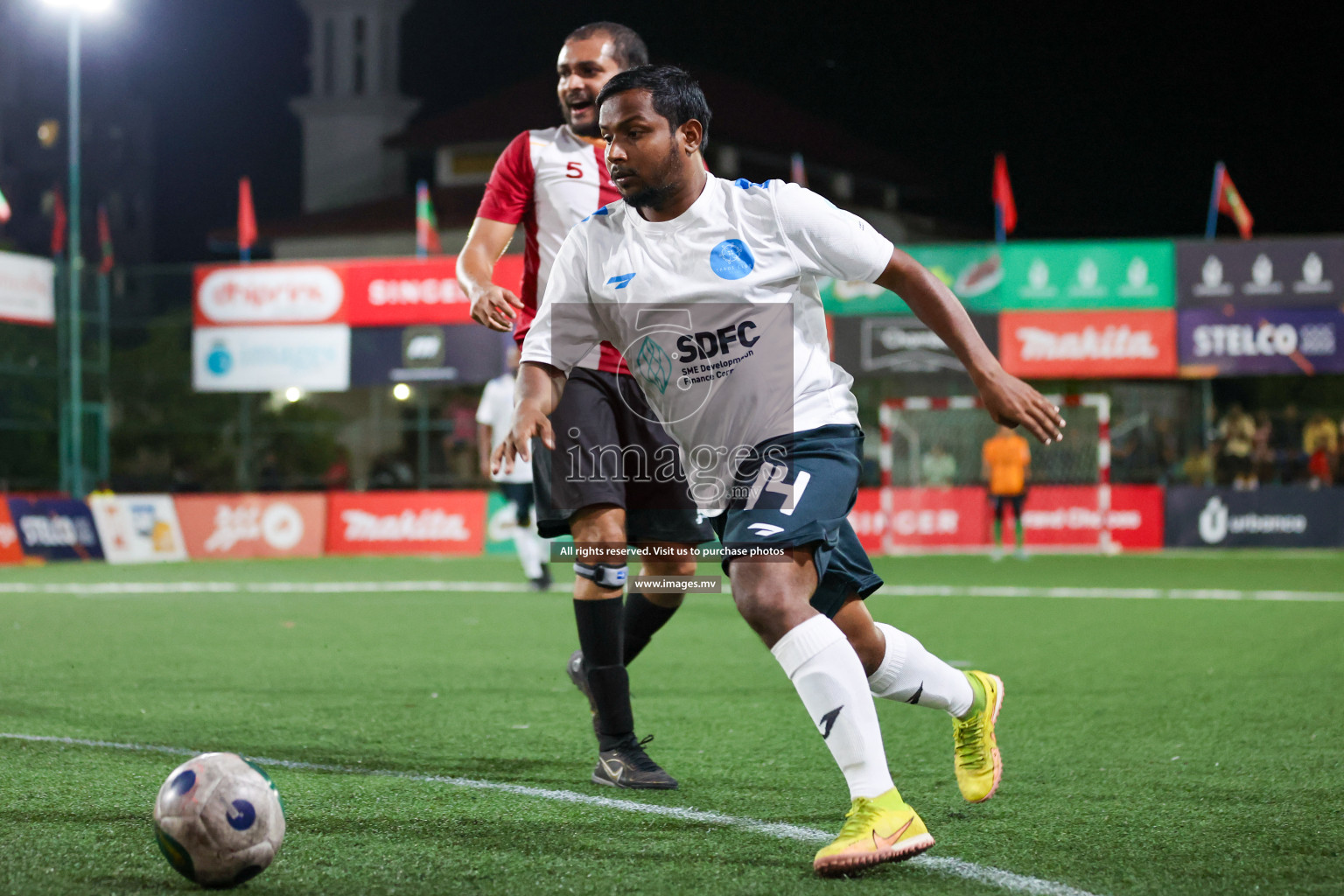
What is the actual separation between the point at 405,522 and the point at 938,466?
8925 millimetres

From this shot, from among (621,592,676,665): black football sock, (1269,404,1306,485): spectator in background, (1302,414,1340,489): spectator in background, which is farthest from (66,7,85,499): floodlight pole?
(621,592,676,665): black football sock

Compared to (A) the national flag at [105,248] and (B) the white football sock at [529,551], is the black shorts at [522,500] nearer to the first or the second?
(B) the white football sock at [529,551]

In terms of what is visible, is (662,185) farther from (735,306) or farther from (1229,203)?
(1229,203)

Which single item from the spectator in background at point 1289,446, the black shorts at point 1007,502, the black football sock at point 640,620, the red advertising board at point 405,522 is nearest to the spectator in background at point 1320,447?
the spectator in background at point 1289,446

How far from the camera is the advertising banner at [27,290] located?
2255cm

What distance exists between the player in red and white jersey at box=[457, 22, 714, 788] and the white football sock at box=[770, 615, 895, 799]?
1080mm

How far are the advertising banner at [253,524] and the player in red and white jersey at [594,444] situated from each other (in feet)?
52.8

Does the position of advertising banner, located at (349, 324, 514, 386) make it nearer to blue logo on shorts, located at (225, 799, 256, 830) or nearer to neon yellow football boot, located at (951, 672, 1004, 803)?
neon yellow football boot, located at (951, 672, 1004, 803)

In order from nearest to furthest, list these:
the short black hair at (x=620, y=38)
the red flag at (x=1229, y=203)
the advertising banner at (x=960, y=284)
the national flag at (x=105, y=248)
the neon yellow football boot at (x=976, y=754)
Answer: the neon yellow football boot at (x=976, y=754) < the short black hair at (x=620, y=38) < the advertising banner at (x=960, y=284) < the red flag at (x=1229, y=203) < the national flag at (x=105, y=248)

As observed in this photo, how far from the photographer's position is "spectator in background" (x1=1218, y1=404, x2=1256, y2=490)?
73.0ft

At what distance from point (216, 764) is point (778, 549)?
1.45 meters

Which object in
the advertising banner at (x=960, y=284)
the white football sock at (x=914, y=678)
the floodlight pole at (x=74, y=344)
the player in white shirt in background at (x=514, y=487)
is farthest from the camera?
the floodlight pole at (x=74, y=344)

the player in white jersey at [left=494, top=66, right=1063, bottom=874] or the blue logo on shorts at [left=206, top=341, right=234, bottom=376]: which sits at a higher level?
the blue logo on shorts at [left=206, top=341, right=234, bottom=376]

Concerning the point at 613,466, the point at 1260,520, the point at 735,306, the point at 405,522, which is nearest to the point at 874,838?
the point at 735,306
